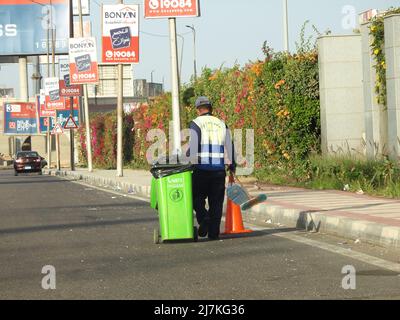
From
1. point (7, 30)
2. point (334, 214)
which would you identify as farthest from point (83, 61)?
point (7, 30)

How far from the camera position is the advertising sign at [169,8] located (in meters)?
24.2

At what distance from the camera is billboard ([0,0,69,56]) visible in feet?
255

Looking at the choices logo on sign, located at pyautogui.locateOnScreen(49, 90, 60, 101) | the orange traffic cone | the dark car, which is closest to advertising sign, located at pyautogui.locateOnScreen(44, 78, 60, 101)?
logo on sign, located at pyautogui.locateOnScreen(49, 90, 60, 101)

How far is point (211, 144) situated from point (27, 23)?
67109 mm

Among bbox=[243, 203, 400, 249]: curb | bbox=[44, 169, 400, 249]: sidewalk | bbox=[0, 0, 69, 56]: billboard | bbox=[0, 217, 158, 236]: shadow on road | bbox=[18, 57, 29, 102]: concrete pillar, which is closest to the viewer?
bbox=[243, 203, 400, 249]: curb

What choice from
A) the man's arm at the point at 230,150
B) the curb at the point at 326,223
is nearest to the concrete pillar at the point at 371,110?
the curb at the point at 326,223

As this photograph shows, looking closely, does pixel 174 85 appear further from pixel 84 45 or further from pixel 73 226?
pixel 84 45

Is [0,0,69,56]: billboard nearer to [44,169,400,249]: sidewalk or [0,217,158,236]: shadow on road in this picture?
[44,169,400,249]: sidewalk

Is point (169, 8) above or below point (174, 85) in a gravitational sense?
above

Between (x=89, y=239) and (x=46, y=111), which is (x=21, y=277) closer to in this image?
(x=89, y=239)

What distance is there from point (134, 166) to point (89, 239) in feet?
105

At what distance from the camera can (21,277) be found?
10625 millimetres

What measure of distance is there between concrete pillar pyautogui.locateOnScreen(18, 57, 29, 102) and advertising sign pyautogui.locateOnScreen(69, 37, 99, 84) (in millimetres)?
44788

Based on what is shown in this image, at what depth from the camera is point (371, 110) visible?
2138 cm
